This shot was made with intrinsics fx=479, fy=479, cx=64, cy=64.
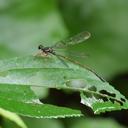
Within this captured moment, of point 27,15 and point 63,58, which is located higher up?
point 27,15

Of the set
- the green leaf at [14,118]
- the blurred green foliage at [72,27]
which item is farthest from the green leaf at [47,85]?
the blurred green foliage at [72,27]

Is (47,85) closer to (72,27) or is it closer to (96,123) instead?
(96,123)

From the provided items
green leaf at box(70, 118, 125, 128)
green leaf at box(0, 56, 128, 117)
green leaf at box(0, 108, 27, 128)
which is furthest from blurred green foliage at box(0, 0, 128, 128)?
green leaf at box(0, 56, 128, 117)

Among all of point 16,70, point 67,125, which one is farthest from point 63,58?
point 67,125

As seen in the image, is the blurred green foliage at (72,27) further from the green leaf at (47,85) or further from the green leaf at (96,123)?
the green leaf at (47,85)

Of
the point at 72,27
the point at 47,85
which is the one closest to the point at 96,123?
the point at 72,27

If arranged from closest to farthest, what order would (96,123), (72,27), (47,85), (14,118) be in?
(47,85)
(14,118)
(96,123)
(72,27)

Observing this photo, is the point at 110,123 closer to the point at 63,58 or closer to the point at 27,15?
the point at 27,15
